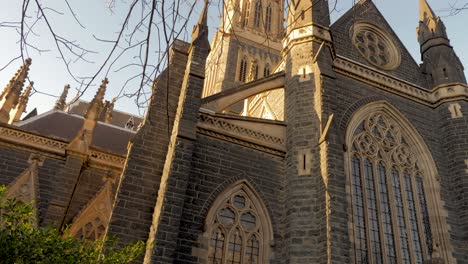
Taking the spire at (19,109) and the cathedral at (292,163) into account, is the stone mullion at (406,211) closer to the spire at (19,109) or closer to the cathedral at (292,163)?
the cathedral at (292,163)

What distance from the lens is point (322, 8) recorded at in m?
14.1

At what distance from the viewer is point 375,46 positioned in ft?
49.7

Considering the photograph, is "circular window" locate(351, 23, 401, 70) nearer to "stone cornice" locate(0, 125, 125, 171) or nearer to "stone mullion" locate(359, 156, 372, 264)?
"stone mullion" locate(359, 156, 372, 264)

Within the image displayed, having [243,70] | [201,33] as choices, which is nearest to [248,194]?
[201,33]

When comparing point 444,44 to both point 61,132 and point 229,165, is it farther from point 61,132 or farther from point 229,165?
point 61,132

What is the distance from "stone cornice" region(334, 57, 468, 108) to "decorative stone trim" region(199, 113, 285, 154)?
11.8 ft

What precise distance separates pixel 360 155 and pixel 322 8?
222 inches

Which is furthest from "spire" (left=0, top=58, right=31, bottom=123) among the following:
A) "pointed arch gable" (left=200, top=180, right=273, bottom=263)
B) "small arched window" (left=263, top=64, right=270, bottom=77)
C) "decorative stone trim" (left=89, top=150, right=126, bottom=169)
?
"small arched window" (left=263, top=64, right=270, bottom=77)

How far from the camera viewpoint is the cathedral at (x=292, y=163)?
916 cm

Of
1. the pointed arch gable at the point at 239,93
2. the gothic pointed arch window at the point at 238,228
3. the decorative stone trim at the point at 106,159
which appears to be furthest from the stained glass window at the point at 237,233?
the decorative stone trim at the point at 106,159

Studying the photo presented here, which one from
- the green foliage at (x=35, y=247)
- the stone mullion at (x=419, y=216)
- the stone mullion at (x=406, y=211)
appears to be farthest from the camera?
the stone mullion at (x=419, y=216)

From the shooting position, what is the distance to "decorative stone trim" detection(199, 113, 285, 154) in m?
10.6

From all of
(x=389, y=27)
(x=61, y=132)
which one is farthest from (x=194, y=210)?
(x=389, y=27)

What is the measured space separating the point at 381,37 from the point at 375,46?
2.52 feet
